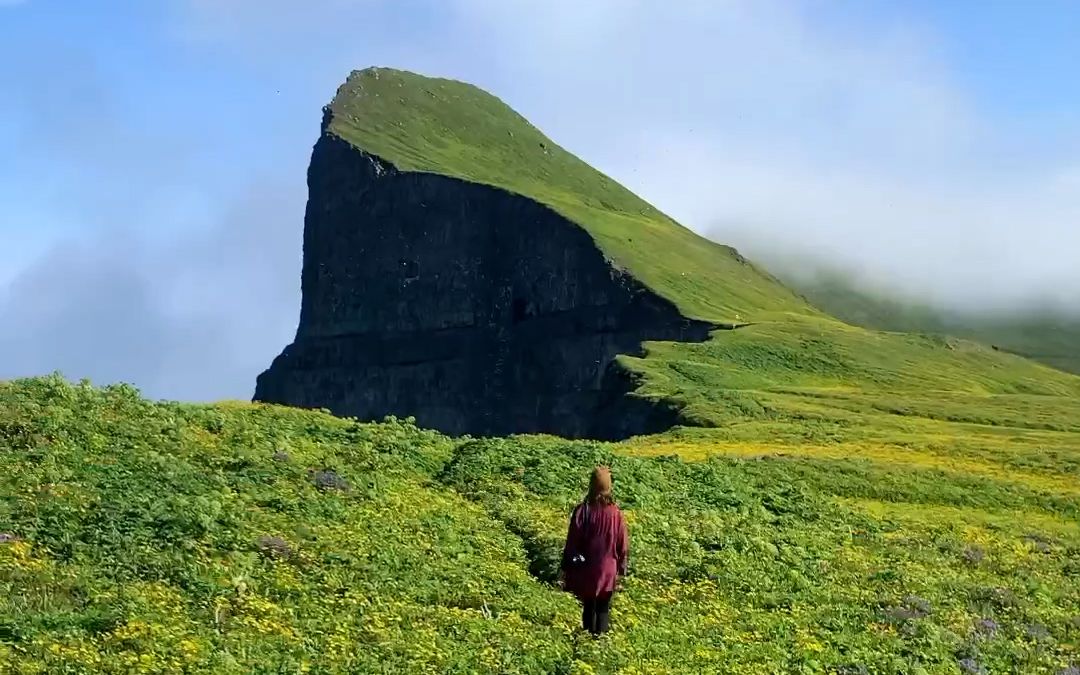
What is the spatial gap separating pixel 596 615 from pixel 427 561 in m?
6.29

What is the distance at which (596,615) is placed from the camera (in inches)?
902

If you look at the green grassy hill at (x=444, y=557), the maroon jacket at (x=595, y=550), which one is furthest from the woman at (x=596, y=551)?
the green grassy hill at (x=444, y=557)

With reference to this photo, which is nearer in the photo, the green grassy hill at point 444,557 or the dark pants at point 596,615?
the green grassy hill at point 444,557

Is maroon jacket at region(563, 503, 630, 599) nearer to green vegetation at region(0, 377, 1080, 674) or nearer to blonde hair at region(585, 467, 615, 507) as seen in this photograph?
blonde hair at region(585, 467, 615, 507)

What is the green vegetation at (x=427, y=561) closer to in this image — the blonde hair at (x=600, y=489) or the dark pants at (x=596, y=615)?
the dark pants at (x=596, y=615)

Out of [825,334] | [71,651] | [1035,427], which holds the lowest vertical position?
[71,651]

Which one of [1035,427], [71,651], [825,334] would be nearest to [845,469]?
[71,651]

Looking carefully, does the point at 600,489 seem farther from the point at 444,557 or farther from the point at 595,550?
the point at 444,557

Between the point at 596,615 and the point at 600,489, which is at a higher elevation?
the point at 600,489

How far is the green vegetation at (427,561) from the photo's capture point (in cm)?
2117

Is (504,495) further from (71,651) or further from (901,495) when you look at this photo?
(901,495)

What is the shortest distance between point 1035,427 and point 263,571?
317 ft

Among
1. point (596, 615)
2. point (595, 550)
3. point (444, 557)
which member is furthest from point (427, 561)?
point (595, 550)

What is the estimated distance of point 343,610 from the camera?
23547mm
